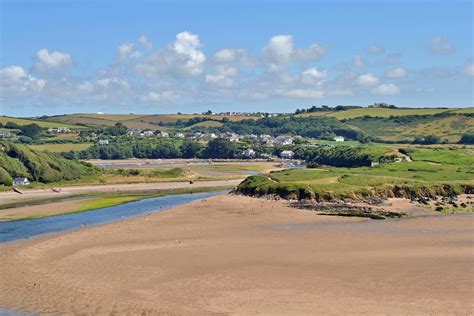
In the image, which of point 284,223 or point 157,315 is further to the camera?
point 284,223

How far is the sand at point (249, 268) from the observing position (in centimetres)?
3016

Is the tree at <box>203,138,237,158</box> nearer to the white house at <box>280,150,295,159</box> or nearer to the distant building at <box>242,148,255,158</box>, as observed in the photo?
the distant building at <box>242,148,255,158</box>

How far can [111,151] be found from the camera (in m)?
194

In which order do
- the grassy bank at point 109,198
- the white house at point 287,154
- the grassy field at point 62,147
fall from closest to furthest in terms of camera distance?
the grassy bank at point 109,198 → the grassy field at point 62,147 → the white house at point 287,154

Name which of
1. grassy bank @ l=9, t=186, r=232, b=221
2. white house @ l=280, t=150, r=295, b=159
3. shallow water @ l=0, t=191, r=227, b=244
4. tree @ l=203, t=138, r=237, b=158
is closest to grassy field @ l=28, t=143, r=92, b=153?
tree @ l=203, t=138, r=237, b=158

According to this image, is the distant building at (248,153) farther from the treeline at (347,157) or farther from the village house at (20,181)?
the village house at (20,181)

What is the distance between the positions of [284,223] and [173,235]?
35.4ft

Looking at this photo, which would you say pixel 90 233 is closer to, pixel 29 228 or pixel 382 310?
pixel 29 228

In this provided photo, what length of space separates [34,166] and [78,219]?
43608 mm

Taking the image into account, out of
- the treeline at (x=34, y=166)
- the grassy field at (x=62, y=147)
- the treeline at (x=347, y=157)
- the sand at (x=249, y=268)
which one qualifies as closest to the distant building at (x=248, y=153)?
the treeline at (x=347, y=157)

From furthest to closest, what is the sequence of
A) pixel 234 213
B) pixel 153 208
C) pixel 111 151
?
pixel 111 151, pixel 153 208, pixel 234 213

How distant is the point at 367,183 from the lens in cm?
7238

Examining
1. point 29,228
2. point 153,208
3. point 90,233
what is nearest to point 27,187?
point 153,208

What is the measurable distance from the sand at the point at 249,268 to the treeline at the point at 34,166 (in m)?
49.3
